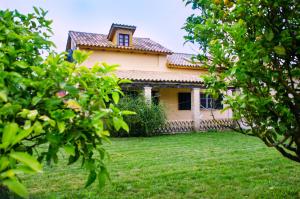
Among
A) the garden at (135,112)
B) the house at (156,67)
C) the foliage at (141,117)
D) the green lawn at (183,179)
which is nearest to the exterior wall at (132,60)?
the house at (156,67)

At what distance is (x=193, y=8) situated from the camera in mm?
3648

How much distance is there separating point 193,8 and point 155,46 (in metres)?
18.2

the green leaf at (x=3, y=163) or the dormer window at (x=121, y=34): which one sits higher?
the dormer window at (x=121, y=34)

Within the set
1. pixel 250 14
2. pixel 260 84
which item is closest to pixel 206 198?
pixel 260 84

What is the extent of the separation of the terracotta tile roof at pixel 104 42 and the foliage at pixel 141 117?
204 inches

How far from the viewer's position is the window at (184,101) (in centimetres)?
2061

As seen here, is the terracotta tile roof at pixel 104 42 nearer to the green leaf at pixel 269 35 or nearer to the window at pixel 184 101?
the window at pixel 184 101

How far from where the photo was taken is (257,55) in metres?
2.95

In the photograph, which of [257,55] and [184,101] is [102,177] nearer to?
[257,55]

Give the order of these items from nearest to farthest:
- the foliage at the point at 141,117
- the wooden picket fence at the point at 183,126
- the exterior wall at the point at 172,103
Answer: the foliage at the point at 141,117
the wooden picket fence at the point at 183,126
the exterior wall at the point at 172,103

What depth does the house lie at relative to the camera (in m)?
18.3

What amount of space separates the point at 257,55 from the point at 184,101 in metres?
17.8

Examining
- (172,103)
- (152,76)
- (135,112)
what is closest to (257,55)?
(135,112)

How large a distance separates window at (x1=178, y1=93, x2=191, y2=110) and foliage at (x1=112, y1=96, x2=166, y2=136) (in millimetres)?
5210
